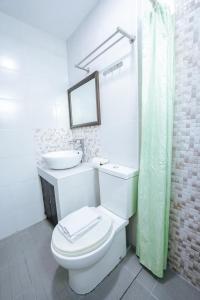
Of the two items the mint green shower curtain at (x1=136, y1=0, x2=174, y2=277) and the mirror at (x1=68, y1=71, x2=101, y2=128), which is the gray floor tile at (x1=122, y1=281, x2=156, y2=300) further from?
the mirror at (x1=68, y1=71, x2=101, y2=128)

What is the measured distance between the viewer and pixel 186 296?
3.19 ft

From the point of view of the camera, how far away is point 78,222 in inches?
41.3

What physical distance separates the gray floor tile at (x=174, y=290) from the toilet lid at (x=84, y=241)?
56 centimetres

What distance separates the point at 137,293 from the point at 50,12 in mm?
2659

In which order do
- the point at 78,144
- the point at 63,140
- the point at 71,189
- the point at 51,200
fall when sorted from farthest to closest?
the point at 63,140
the point at 78,144
the point at 51,200
the point at 71,189

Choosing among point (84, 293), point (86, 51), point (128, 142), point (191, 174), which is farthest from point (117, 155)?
point (86, 51)

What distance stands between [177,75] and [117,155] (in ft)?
A: 2.61

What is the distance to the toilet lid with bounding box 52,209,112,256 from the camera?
88 cm

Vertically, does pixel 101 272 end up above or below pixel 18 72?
below

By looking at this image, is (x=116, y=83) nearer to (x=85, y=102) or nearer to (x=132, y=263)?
(x=85, y=102)

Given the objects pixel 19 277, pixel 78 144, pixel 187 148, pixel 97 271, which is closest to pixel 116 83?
pixel 187 148

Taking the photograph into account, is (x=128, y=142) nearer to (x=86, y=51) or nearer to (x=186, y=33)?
(x=186, y=33)

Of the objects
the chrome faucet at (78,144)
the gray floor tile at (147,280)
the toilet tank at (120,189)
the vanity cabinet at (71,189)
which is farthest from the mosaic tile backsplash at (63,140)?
the gray floor tile at (147,280)

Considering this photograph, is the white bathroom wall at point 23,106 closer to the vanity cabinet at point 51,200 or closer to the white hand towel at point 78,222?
the vanity cabinet at point 51,200
